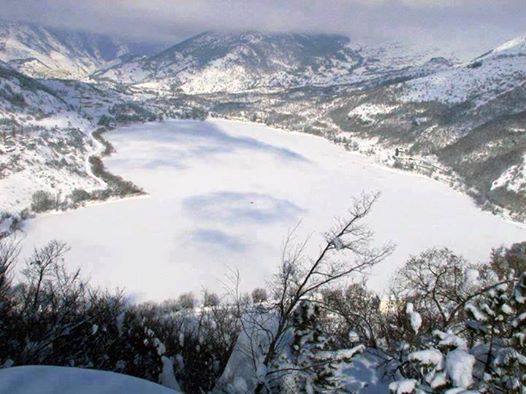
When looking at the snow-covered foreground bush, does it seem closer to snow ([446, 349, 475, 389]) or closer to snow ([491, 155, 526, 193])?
snow ([446, 349, 475, 389])

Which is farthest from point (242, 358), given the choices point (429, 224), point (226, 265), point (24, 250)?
point (429, 224)

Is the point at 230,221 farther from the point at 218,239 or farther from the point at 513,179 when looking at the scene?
the point at 513,179

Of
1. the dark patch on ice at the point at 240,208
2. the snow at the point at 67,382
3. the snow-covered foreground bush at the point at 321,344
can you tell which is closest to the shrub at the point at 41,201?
the dark patch on ice at the point at 240,208

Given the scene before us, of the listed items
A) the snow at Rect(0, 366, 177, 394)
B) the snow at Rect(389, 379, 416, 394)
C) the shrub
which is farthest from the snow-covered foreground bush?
the shrub

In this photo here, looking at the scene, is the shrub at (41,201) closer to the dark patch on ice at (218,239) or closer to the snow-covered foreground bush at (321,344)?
the dark patch on ice at (218,239)

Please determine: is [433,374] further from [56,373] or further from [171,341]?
[171,341]

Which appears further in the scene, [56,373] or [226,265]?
[226,265]

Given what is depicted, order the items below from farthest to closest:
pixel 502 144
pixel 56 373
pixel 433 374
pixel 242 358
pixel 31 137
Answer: pixel 502 144 < pixel 31 137 < pixel 242 358 < pixel 433 374 < pixel 56 373
